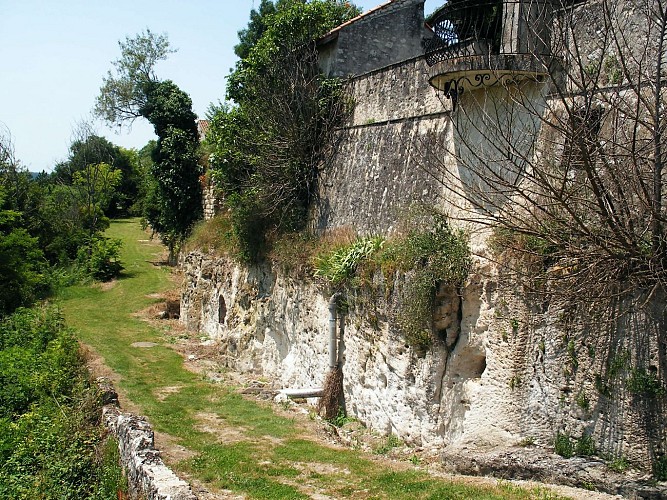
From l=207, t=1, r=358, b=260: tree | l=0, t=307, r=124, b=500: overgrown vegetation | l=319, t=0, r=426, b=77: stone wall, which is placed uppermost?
l=319, t=0, r=426, b=77: stone wall

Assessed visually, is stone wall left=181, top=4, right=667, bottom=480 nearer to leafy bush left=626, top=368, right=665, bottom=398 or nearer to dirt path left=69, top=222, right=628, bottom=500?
leafy bush left=626, top=368, right=665, bottom=398

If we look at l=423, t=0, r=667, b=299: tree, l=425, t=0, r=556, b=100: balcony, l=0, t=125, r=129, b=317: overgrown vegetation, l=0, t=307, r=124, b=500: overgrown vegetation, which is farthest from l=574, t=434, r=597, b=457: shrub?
l=0, t=125, r=129, b=317: overgrown vegetation

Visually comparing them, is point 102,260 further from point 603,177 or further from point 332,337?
point 603,177

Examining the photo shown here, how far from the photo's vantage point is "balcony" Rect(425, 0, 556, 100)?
30.7 feet

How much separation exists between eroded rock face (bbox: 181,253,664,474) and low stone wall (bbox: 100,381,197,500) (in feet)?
12.6

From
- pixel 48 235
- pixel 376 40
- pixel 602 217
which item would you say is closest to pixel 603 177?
pixel 602 217

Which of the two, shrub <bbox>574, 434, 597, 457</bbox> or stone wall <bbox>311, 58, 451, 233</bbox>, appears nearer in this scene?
shrub <bbox>574, 434, 597, 457</bbox>

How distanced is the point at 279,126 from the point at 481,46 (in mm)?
7456

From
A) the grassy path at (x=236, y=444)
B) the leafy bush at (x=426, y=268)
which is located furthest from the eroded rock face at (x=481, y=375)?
the grassy path at (x=236, y=444)

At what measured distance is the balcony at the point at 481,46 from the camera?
9352mm

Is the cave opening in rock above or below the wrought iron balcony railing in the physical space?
below

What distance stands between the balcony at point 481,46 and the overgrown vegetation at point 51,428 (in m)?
8.02

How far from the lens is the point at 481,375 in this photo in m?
9.85

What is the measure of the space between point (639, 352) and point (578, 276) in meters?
1.11
